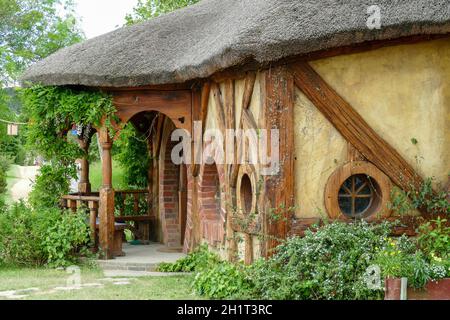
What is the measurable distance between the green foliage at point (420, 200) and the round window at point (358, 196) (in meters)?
0.24

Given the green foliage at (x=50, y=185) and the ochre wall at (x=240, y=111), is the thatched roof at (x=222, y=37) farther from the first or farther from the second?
the green foliage at (x=50, y=185)

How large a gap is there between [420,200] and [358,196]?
2.36 feet

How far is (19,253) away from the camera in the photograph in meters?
12.4

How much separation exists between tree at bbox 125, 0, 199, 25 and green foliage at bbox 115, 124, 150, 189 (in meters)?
8.40

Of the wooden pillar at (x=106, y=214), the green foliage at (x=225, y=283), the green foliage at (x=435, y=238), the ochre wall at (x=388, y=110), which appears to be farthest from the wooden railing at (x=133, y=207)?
the green foliage at (x=435, y=238)

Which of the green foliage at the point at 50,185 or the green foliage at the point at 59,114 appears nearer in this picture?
the green foliage at the point at 59,114

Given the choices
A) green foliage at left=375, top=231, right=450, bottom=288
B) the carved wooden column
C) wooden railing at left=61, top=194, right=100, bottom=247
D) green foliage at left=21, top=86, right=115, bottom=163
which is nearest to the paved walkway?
wooden railing at left=61, top=194, right=100, bottom=247

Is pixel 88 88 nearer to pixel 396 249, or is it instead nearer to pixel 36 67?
pixel 36 67

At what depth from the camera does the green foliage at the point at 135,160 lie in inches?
643

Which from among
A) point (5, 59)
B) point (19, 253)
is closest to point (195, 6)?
point (19, 253)

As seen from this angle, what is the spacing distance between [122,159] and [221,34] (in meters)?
6.19

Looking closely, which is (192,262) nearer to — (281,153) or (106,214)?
(106,214)

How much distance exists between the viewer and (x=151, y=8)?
25.5m

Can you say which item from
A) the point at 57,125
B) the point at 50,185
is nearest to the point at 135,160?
the point at 50,185
